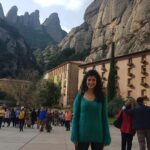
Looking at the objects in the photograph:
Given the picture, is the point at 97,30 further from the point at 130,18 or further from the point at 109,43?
the point at 130,18

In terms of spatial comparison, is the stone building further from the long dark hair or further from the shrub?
the long dark hair

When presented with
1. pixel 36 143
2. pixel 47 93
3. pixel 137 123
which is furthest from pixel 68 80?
pixel 137 123

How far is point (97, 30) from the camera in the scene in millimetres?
134625

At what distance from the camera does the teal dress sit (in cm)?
620

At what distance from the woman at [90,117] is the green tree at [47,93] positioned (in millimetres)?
93569

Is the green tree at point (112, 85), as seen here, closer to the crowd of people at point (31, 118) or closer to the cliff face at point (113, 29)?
the cliff face at point (113, 29)

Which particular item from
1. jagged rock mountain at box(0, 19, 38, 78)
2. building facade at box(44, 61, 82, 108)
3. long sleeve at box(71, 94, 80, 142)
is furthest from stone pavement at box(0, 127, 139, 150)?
jagged rock mountain at box(0, 19, 38, 78)

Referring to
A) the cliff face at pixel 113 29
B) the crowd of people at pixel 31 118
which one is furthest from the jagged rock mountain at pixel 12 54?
the crowd of people at pixel 31 118

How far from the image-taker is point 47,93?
102 metres

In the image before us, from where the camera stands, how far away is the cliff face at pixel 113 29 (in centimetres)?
10538

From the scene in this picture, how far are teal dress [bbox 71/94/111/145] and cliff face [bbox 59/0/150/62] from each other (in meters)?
87.7

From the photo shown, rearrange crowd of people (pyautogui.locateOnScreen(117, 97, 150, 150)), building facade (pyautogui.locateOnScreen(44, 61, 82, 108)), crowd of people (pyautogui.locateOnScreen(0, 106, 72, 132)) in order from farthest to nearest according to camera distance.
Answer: building facade (pyautogui.locateOnScreen(44, 61, 82, 108)) < crowd of people (pyautogui.locateOnScreen(0, 106, 72, 132)) < crowd of people (pyautogui.locateOnScreen(117, 97, 150, 150))

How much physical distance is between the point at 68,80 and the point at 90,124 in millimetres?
109458

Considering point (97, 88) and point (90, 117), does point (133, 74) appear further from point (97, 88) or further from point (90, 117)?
point (90, 117)
